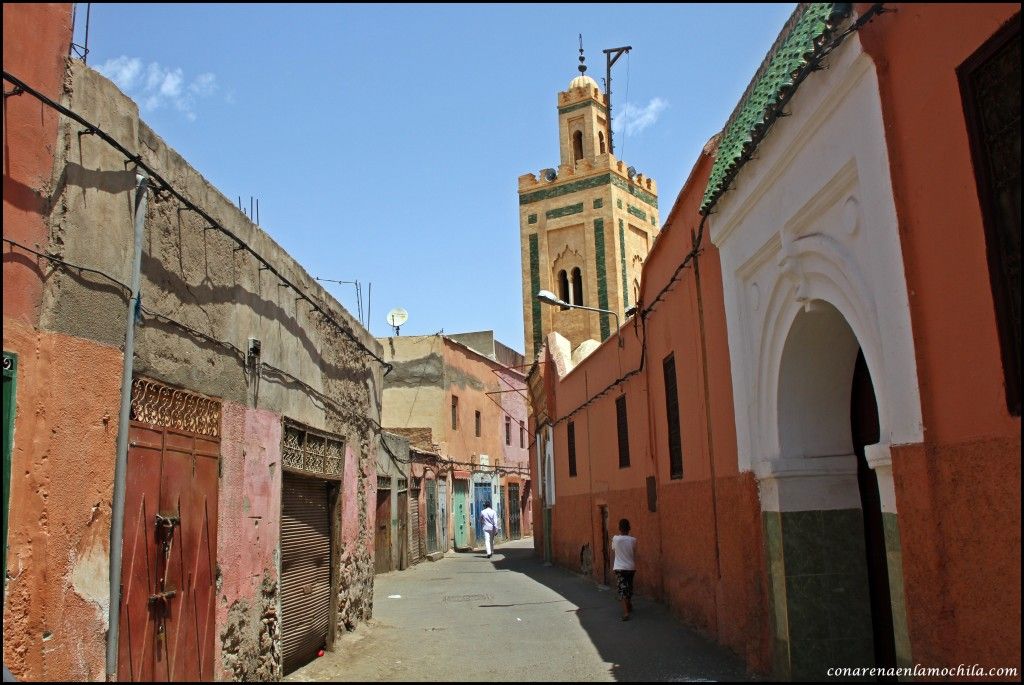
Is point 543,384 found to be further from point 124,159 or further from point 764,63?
point 124,159

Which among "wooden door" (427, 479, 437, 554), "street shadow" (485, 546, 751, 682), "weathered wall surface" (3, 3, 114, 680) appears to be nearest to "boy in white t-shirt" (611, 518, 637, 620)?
"street shadow" (485, 546, 751, 682)

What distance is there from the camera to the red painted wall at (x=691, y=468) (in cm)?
742

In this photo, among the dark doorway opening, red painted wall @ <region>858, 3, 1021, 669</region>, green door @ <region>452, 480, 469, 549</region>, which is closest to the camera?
red painted wall @ <region>858, 3, 1021, 669</region>

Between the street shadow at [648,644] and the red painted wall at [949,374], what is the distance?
3.26m

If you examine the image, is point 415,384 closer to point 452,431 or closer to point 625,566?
point 452,431

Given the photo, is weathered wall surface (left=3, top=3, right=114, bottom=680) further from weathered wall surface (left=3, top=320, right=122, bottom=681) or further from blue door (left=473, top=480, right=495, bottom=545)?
blue door (left=473, top=480, right=495, bottom=545)

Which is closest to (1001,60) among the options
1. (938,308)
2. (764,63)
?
(938,308)

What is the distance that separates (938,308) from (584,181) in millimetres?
29799

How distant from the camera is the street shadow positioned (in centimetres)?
728

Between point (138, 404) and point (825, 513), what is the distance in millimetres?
4849

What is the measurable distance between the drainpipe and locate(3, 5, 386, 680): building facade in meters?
0.01

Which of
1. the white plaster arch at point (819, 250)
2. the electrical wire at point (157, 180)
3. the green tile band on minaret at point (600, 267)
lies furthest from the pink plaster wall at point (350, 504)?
the green tile band on minaret at point (600, 267)

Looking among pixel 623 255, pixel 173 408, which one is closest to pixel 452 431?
pixel 623 255

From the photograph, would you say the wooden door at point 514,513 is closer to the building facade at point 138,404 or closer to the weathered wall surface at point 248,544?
the building facade at point 138,404
